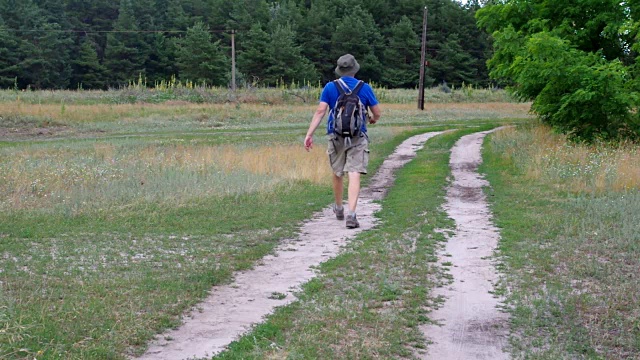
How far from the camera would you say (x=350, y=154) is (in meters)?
8.92

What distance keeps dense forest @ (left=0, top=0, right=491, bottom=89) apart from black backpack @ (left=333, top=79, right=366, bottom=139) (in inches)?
2453

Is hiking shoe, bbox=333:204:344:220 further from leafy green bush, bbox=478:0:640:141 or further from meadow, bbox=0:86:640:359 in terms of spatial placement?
leafy green bush, bbox=478:0:640:141

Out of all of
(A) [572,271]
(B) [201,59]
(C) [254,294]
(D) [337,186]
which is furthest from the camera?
(B) [201,59]

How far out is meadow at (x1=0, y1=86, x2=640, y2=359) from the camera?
15.4ft

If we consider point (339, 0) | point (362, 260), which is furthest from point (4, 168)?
point (339, 0)

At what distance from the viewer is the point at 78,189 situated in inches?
Answer: 455

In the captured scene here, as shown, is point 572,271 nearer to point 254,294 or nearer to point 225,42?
point 254,294

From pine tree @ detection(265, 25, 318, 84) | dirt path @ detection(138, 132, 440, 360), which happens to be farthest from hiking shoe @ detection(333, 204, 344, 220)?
pine tree @ detection(265, 25, 318, 84)

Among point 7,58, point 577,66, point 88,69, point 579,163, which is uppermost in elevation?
point 7,58

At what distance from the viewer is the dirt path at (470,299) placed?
15.1ft

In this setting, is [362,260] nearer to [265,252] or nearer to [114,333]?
[265,252]

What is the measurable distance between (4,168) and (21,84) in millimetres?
64245

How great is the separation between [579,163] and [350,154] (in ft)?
25.5

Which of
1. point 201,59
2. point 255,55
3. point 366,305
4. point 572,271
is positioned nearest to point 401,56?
point 255,55
